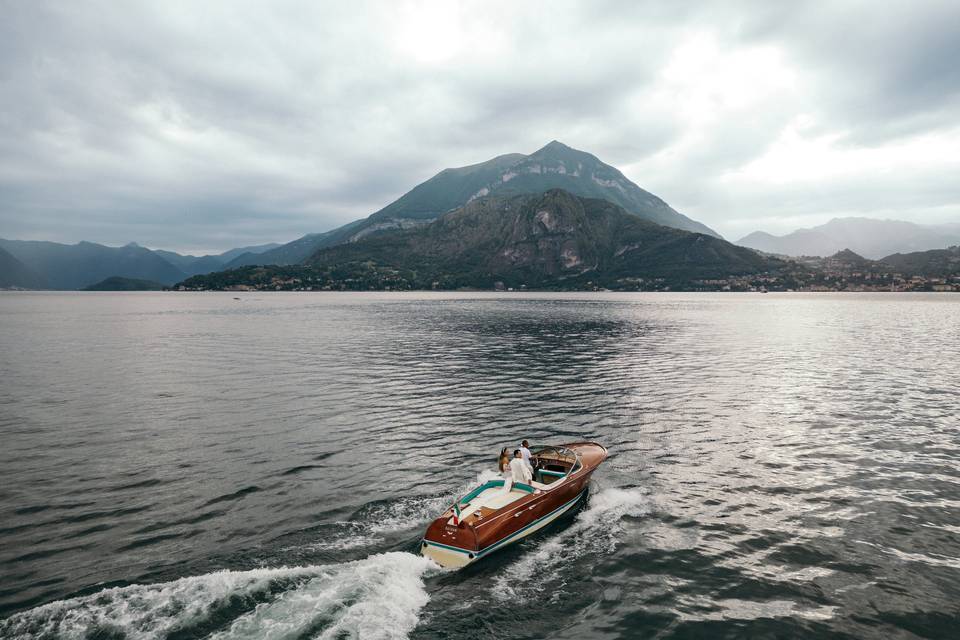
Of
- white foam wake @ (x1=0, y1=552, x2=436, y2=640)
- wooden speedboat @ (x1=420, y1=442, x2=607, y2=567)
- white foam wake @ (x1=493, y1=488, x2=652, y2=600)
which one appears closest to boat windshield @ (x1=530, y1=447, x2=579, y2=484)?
wooden speedboat @ (x1=420, y1=442, x2=607, y2=567)

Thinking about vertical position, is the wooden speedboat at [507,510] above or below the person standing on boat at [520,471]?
below

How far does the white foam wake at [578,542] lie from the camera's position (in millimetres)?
16088

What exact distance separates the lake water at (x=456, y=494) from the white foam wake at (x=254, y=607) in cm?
7

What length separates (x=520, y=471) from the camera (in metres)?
20.6

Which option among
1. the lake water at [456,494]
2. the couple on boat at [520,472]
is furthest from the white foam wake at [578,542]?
the couple on boat at [520,472]

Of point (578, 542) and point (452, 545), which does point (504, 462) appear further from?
point (452, 545)

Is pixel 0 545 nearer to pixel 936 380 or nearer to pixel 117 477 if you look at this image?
pixel 117 477

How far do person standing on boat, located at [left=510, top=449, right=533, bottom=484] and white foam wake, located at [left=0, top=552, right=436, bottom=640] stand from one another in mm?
5910

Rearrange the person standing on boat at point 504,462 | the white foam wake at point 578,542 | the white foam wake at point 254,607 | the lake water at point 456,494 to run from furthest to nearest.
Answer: the person standing on boat at point 504,462 → the white foam wake at point 578,542 → the lake water at point 456,494 → the white foam wake at point 254,607

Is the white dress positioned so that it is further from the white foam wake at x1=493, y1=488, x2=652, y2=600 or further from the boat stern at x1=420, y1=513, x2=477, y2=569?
the boat stern at x1=420, y1=513, x2=477, y2=569

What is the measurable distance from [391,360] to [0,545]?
44006 mm

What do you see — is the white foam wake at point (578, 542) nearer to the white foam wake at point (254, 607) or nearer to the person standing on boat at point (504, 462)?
the white foam wake at point (254, 607)

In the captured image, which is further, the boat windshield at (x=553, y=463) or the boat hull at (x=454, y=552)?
the boat windshield at (x=553, y=463)

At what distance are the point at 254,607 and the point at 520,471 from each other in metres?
10.7
